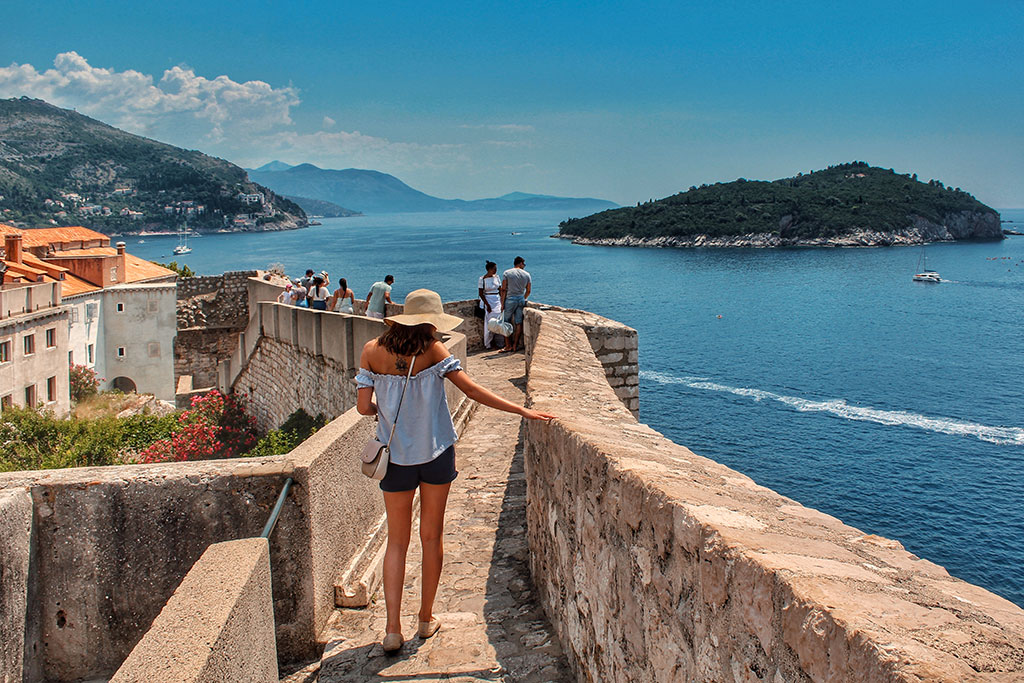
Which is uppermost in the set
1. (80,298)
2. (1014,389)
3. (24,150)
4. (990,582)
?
(24,150)

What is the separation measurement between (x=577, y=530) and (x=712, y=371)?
5334 centimetres

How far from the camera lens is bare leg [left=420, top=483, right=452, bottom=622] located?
13.5 ft

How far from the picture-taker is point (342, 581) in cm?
468

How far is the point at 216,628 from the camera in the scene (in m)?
2.72

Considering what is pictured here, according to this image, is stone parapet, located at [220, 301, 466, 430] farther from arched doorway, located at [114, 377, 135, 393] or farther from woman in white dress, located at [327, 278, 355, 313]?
arched doorway, located at [114, 377, 135, 393]

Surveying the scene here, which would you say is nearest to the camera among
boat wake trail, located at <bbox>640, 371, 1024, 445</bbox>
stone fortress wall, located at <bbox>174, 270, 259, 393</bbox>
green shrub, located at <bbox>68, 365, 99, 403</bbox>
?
stone fortress wall, located at <bbox>174, 270, 259, 393</bbox>

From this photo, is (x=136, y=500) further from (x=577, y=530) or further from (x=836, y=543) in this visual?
(x=836, y=543)

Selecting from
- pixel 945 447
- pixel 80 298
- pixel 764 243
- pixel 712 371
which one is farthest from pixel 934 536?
pixel 764 243

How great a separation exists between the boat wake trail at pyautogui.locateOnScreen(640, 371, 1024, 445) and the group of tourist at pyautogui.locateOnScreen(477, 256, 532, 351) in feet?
120

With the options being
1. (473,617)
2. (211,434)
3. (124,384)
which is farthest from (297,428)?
(124,384)

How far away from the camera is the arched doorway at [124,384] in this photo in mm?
37325

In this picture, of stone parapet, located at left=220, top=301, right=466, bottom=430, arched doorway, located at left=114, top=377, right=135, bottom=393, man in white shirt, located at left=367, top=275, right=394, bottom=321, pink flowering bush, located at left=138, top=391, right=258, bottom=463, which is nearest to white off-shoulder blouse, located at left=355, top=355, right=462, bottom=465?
stone parapet, located at left=220, top=301, right=466, bottom=430

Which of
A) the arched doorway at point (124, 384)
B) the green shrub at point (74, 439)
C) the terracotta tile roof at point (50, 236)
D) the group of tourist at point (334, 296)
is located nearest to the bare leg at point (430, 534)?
the group of tourist at point (334, 296)

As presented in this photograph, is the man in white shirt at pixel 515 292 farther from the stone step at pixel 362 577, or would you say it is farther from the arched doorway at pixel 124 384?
the arched doorway at pixel 124 384
